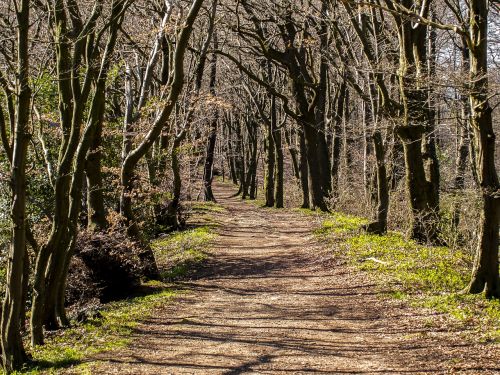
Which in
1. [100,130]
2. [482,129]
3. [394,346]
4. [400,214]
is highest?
[100,130]

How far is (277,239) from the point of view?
1919 centimetres

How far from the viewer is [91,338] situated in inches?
335

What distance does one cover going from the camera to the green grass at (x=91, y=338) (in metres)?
7.40

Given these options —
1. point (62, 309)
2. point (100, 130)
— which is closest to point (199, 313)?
point (62, 309)

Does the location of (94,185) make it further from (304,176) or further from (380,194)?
(304,176)

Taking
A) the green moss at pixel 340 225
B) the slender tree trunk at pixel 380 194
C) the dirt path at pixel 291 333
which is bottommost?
the dirt path at pixel 291 333

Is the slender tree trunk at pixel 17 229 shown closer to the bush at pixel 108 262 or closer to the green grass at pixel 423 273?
the bush at pixel 108 262

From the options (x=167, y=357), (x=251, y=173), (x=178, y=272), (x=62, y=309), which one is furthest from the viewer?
(x=251, y=173)

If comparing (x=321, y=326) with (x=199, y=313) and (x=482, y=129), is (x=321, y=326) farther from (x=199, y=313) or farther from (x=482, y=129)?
(x=482, y=129)

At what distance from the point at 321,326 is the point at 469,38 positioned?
4900 mm

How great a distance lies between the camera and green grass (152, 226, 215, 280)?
14.8 m

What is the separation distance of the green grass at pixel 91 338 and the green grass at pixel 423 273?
14.7ft

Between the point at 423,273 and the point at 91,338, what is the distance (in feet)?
20.5

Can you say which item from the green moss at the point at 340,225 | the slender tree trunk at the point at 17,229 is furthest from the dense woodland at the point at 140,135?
the green moss at the point at 340,225
